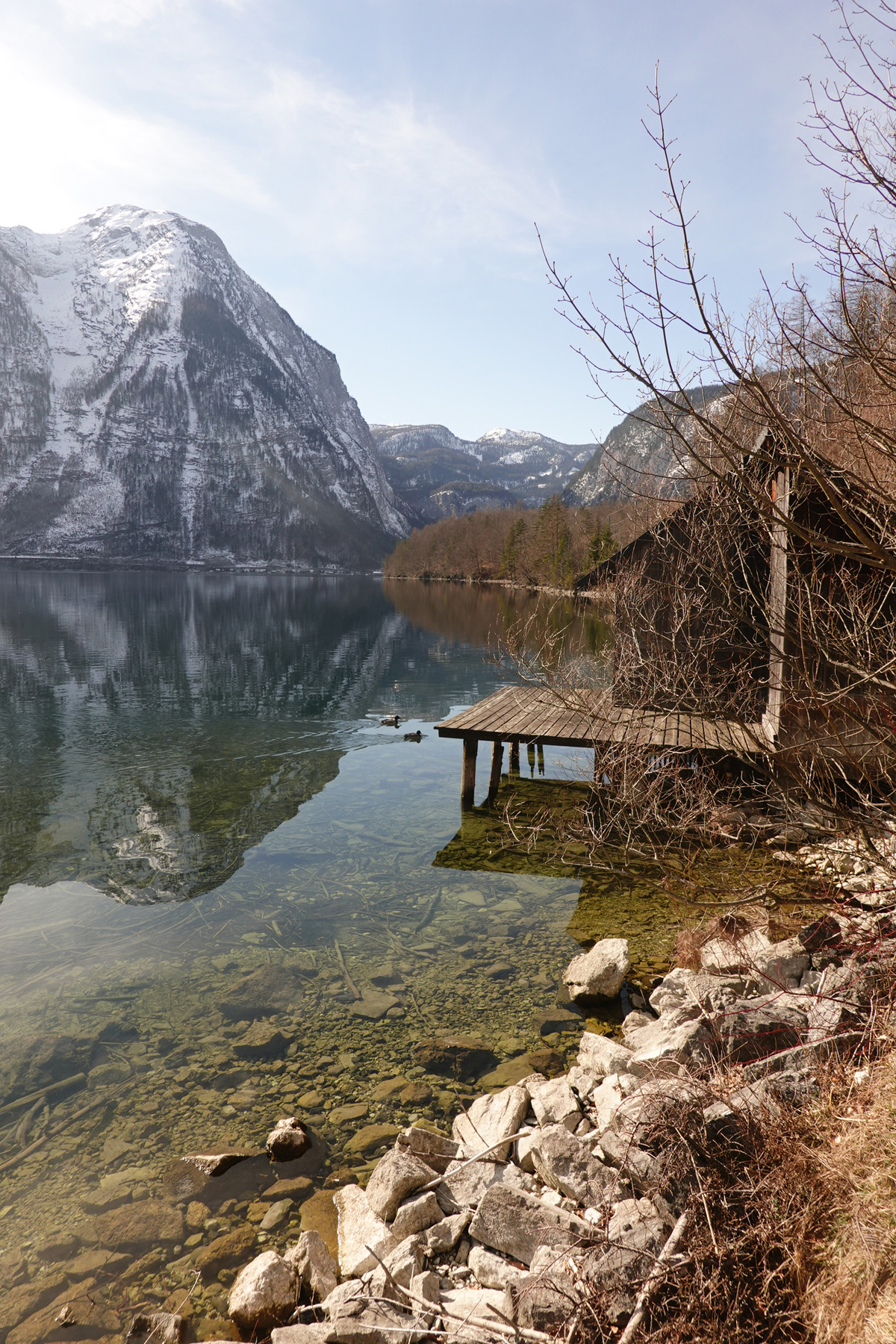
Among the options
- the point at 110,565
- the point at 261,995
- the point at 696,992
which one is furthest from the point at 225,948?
the point at 110,565

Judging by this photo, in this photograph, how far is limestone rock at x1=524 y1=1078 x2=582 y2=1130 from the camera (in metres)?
4.76

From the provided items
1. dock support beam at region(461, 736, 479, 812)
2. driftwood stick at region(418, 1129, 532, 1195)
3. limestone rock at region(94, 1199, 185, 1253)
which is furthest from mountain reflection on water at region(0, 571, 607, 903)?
driftwood stick at region(418, 1129, 532, 1195)

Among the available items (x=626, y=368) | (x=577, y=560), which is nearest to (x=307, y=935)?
(x=626, y=368)

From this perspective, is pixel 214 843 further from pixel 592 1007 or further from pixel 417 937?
pixel 592 1007

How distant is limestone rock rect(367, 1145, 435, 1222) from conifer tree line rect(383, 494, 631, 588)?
28.7 feet

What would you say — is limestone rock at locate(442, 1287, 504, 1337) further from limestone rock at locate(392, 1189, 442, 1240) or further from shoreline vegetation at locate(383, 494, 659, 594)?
shoreline vegetation at locate(383, 494, 659, 594)

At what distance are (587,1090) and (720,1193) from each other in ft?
6.25

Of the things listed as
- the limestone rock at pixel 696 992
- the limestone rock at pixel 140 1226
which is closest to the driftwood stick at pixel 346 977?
the limestone rock at pixel 140 1226

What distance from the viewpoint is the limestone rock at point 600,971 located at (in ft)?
23.0

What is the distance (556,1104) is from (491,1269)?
149 cm

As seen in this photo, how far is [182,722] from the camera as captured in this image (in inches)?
797

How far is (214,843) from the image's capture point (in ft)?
38.1

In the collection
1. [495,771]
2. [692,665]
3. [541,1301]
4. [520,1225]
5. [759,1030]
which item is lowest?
[495,771]

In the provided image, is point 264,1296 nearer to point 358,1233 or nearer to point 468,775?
point 358,1233
